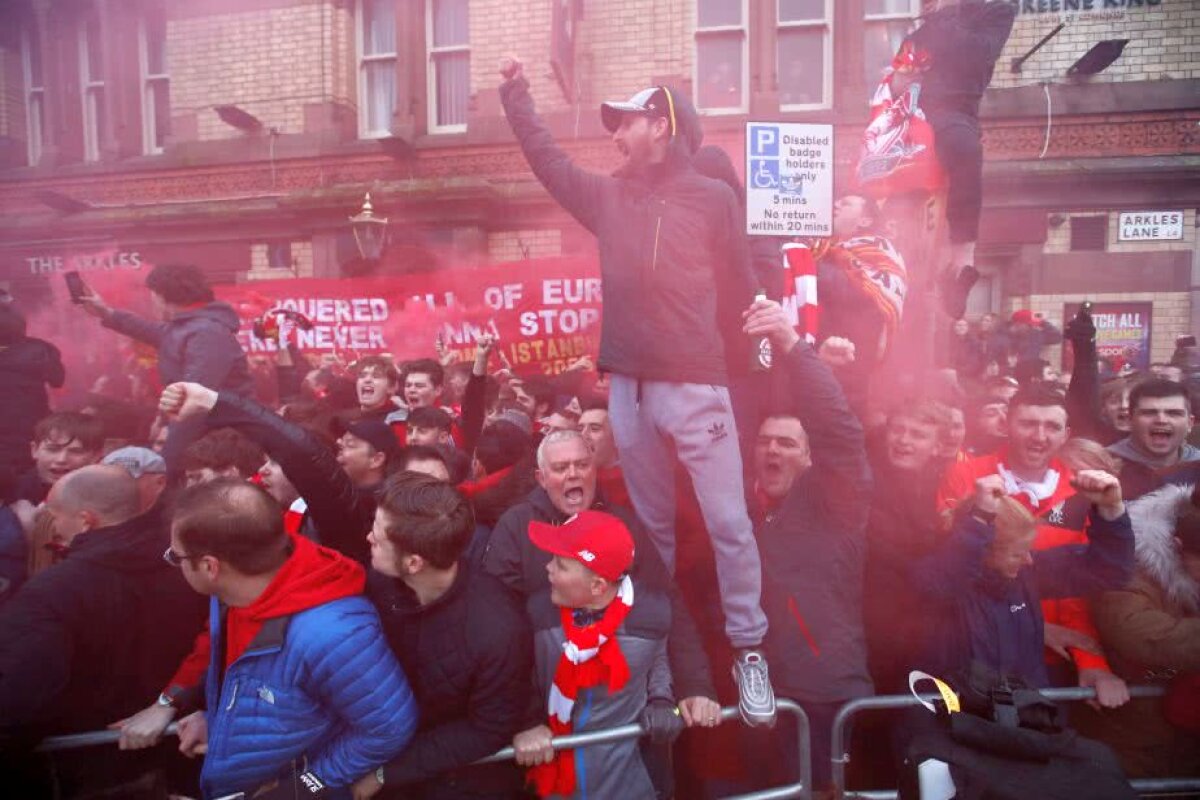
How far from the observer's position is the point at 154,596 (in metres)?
2.22

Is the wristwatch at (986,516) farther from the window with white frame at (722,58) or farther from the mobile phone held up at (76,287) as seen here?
the window with white frame at (722,58)

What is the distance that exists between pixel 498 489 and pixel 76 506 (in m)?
1.40

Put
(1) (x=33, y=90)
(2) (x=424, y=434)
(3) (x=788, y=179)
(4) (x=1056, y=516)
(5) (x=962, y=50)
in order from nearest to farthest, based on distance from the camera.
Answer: (4) (x=1056, y=516)
(5) (x=962, y=50)
(2) (x=424, y=434)
(3) (x=788, y=179)
(1) (x=33, y=90)

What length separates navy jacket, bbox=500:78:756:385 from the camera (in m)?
2.36

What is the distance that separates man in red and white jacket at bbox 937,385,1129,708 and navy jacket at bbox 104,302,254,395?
314cm

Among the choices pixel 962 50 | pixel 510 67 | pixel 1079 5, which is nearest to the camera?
pixel 510 67

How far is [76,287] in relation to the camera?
11.2 feet

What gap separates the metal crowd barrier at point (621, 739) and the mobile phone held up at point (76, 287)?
7.14ft

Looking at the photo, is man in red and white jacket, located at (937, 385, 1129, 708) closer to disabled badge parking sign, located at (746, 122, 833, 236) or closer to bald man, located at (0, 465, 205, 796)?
disabled badge parking sign, located at (746, 122, 833, 236)

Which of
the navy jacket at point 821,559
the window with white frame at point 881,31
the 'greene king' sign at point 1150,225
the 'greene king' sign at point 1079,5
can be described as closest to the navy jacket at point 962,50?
the navy jacket at point 821,559

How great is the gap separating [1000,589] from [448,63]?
7.15 metres

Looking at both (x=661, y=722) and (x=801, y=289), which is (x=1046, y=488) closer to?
(x=801, y=289)

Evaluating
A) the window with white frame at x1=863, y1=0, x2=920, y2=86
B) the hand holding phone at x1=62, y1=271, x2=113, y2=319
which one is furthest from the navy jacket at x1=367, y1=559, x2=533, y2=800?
the window with white frame at x1=863, y1=0, x2=920, y2=86

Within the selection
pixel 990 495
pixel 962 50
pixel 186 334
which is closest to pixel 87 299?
pixel 186 334
